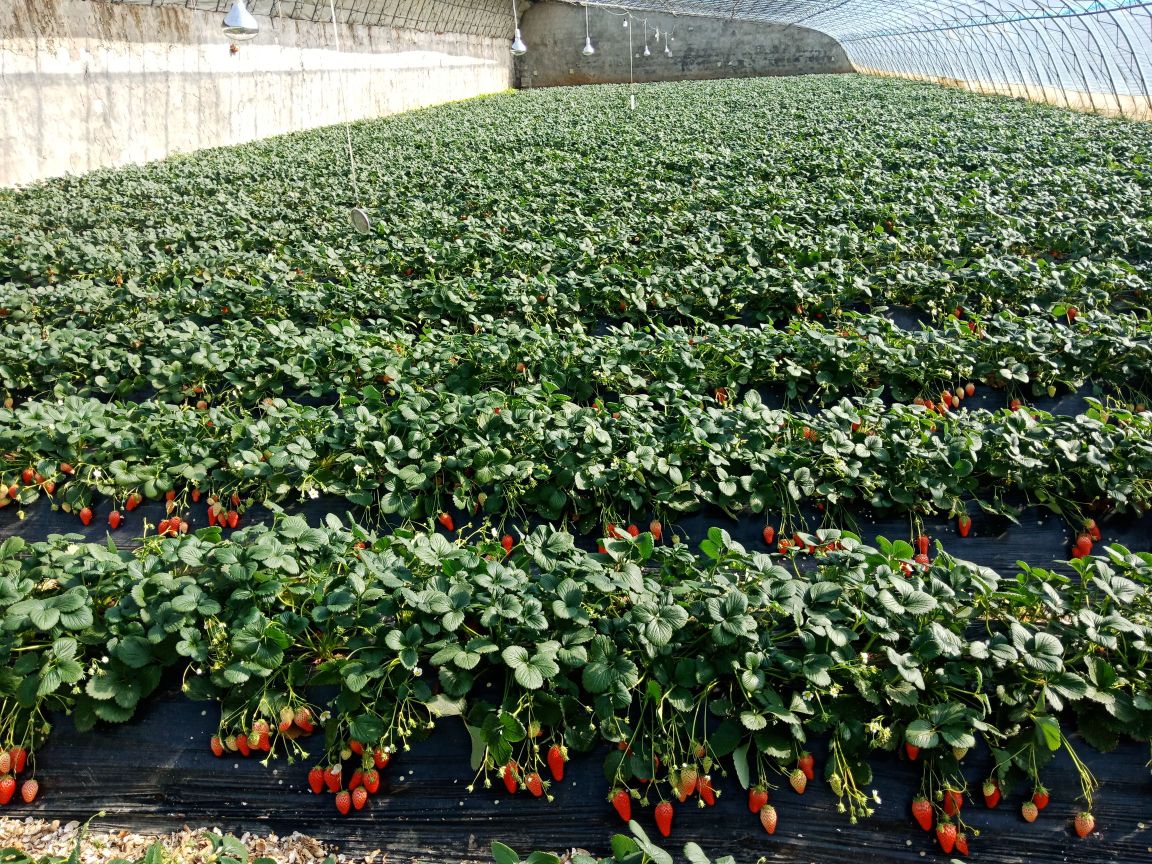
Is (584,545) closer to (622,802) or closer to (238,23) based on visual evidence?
(622,802)

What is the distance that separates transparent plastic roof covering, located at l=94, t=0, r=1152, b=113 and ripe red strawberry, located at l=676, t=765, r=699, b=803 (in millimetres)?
19198

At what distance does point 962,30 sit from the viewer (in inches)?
1084

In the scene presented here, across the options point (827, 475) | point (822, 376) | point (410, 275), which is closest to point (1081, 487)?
point (827, 475)

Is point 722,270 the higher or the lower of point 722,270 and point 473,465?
the higher

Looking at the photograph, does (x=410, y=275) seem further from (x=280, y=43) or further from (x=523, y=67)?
(x=523, y=67)

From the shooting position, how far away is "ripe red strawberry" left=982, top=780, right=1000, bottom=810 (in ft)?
7.97

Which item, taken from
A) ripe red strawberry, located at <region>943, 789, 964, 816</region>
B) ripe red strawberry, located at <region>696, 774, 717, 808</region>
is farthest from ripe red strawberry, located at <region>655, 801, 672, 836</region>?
ripe red strawberry, located at <region>943, 789, 964, 816</region>

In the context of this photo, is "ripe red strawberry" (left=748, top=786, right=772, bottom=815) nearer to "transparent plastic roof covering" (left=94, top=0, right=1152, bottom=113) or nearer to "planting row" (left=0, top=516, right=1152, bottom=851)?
"planting row" (left=0, top=516, right=1152, bottom=851)

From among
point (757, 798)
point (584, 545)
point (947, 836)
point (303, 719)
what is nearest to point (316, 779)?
point (303, 719)

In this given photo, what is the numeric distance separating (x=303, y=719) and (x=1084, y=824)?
2585 mm

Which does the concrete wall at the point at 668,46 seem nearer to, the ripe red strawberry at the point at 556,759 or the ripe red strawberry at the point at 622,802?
the ripe red strawberry at the point at 556,759

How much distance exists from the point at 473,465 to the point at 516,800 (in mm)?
1737

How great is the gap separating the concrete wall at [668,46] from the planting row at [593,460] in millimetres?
42643

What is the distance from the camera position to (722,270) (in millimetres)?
6691
